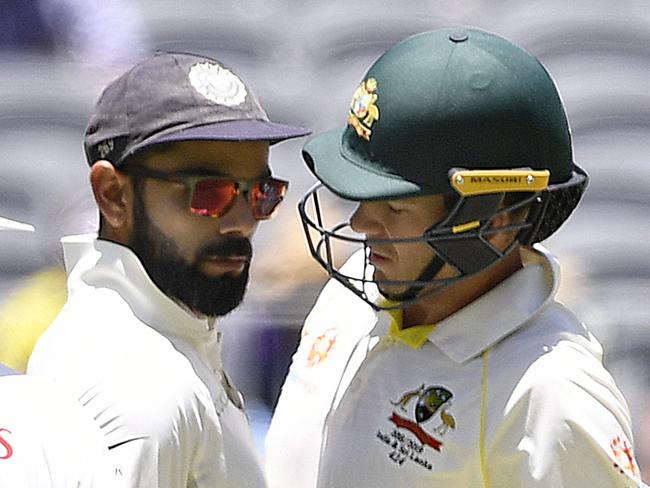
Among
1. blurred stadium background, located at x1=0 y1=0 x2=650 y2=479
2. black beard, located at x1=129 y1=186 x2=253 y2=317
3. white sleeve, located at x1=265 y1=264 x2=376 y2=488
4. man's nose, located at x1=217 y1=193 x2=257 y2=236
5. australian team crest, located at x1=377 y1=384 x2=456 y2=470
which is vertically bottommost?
blurred stadium background, located at x1=0 y1=0 x2=650 y2=479

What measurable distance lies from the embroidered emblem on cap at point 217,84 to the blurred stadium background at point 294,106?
5.11 ft

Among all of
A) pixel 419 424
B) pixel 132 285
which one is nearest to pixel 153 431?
pixel 132 285

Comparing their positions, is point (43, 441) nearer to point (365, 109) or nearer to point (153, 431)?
point (153, 431)

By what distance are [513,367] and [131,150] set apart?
751 mm

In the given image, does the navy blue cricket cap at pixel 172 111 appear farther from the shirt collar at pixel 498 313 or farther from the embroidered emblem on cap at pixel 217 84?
the shirt collar at pixel 498 313

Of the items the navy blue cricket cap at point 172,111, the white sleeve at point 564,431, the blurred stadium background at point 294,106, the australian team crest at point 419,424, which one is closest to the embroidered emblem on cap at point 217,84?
the navy blue cricket cap at point 172,111

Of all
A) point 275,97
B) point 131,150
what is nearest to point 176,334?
point 131,150

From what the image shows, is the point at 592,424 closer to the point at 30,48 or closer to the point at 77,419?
the point at 77,419

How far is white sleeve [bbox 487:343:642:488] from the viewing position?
2.32 metres

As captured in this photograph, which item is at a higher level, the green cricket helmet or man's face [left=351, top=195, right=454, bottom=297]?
the green cricket helmet

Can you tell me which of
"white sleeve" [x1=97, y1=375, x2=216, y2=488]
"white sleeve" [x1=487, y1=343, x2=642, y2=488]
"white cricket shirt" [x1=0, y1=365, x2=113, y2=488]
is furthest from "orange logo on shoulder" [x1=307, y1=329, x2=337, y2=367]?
"white cricket shirt" [x1=0, y1=365, x2=113, y2=488]

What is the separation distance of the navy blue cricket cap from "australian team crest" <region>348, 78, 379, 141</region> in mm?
144

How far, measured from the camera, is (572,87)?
4.38 metres

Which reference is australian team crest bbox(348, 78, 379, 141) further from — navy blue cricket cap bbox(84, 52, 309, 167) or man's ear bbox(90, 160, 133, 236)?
man's ear bbox(90, 160, 133, 236)
